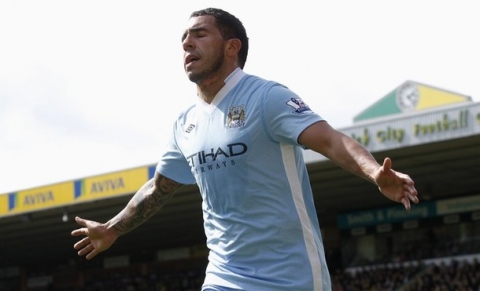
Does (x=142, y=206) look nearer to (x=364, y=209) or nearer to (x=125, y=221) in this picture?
(x=125, y=221)

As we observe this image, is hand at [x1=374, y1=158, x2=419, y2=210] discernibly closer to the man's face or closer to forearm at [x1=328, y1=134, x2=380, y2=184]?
forearm at [x1=328, y1=134, x2=380, y2=184]

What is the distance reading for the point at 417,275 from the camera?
2977cm

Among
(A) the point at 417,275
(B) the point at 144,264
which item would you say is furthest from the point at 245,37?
(B) the point at 144,264

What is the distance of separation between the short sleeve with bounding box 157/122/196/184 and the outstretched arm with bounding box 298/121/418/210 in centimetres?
107

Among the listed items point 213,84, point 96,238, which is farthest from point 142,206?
point 213,84

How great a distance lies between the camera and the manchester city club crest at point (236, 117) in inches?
173

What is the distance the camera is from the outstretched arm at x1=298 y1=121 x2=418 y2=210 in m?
3.69

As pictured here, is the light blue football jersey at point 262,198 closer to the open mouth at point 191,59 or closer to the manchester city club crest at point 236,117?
the manchester city club crest at point 236,117

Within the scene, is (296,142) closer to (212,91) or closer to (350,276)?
(212,91)

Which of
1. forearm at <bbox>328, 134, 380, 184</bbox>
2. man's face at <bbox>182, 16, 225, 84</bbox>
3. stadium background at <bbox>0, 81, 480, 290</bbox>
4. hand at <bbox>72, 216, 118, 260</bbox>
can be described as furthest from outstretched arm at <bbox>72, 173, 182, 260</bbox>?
stadium background at <bbox>0, 81, 480, 290</bbox>

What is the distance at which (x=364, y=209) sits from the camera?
111ft

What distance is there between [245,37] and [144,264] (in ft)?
126

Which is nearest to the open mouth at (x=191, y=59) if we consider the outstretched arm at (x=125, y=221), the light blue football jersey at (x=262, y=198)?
the light blue football jersey at (x=262, y=198)

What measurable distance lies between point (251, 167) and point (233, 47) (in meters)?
0.73
